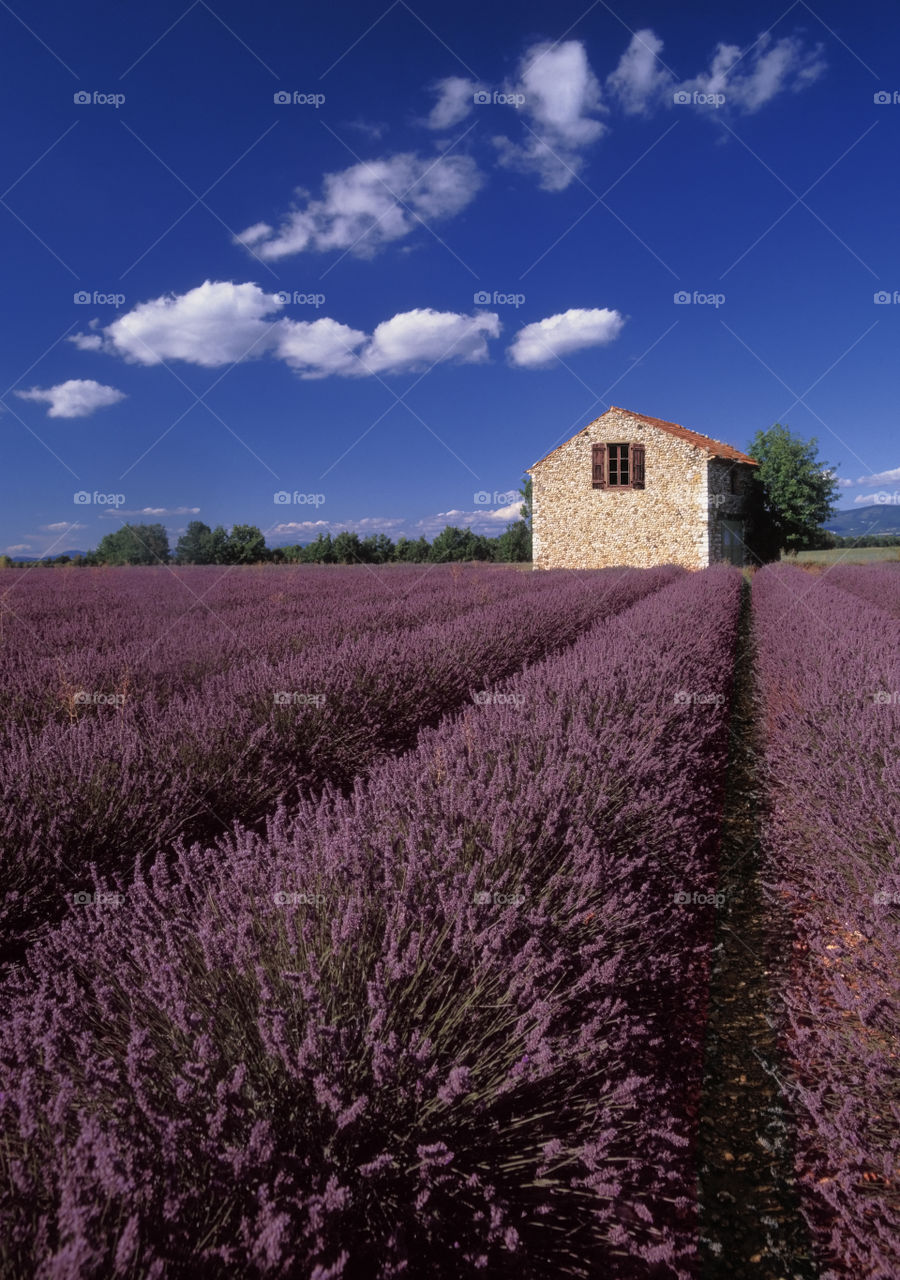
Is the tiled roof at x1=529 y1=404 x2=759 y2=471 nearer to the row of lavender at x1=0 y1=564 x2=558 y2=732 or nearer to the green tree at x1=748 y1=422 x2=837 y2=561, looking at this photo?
the green tree at x1=748 y1=422 x2=837 y2=561

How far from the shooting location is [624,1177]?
53.5 inches

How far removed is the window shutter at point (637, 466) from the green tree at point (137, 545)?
1515cm

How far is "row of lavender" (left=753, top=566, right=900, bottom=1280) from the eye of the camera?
1477mm

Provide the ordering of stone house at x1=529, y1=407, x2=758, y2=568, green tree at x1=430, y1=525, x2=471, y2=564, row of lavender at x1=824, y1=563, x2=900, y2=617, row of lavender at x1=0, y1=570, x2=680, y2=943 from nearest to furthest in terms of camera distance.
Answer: row of lavender at x1=0, y1=570, x2=680, y2=943
row of lavender at x1=824, y1=563, x2=900, y2=617
stone house at x1=529, y1=407, x2=758, y2=568
green tree at x1=430, y1=525, x2=471, y2=564

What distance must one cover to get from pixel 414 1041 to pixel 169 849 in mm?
1786

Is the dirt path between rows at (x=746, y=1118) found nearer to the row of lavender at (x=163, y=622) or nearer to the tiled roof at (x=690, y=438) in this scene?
the row of lavender at (x=163, y=622)

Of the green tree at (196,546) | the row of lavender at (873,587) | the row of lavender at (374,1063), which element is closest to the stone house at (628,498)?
the row of lavender at (873,587)

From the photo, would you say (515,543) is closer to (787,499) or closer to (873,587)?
(787,499)

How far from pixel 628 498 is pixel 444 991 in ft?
64.8

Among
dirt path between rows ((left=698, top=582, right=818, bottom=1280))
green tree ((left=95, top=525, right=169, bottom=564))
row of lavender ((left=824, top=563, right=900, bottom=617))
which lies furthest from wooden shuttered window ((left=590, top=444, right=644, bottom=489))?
dirt path between rows ((left=698, top=582, right=818, bottom=1280))

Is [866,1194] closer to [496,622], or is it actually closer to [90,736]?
[90,736]

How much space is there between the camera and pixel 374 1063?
1.07 metres

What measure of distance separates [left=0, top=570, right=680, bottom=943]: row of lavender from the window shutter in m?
15.6

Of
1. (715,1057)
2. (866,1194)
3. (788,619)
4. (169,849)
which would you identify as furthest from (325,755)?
(788,619)
